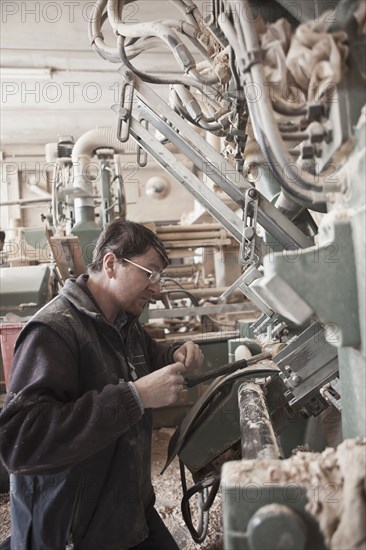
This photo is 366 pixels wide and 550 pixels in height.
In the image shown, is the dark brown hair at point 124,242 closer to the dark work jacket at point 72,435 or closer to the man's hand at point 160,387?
the dark work jacket at point 72,435

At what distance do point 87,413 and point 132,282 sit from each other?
0.44 meters

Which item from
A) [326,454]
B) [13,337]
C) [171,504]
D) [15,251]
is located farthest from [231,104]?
[15,251]

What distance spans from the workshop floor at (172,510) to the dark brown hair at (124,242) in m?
1.23

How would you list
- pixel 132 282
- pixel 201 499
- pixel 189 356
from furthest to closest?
pixel 201 499 → pixel 189 356 → pixel 132 282

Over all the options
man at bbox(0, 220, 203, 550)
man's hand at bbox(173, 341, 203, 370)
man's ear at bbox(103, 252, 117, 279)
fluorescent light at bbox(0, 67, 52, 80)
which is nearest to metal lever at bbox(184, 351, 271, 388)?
man's hand at bbox(173, 341, 203, 370)

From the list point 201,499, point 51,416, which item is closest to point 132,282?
point 51,416

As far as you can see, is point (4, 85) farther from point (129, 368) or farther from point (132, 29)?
point (129, 368)

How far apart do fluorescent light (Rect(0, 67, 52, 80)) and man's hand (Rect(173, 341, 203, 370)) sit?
331 centimetres

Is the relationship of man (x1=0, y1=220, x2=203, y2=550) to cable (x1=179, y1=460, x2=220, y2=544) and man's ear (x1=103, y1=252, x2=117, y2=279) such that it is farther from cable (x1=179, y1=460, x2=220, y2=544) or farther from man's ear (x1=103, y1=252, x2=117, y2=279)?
cable (x1=179, y1=460, x2=220, y2=544)

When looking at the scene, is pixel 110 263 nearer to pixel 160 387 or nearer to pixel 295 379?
pixel 160 387

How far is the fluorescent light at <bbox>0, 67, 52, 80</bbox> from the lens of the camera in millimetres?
3681

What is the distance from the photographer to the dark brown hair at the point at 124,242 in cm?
131

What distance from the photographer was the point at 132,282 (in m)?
1.30

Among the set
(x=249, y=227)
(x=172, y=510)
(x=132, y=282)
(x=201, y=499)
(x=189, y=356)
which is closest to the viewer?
(x=249, y=227)
